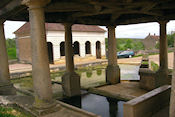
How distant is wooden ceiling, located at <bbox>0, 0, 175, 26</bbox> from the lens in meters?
5.87

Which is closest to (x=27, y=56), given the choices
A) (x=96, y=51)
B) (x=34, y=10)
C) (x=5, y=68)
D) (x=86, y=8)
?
(x=96, y=51)

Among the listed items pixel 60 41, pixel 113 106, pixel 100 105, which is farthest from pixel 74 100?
pixel 60 41

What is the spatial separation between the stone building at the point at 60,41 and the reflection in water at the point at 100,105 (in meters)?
15.0

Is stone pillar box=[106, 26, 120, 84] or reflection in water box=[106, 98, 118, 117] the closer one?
reflection in water box=[106, 98, 118, 117]

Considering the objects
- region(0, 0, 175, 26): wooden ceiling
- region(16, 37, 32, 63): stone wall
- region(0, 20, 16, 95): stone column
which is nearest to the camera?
region(0, 0, 175, 26): wooden ceiling

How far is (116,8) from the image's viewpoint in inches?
268

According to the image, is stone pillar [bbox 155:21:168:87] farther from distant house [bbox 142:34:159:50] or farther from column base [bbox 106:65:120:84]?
distant house [bbox 142:34:159:50]

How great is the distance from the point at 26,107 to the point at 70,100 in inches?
130

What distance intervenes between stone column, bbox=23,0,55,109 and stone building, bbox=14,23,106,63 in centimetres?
1769

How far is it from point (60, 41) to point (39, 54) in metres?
18.7

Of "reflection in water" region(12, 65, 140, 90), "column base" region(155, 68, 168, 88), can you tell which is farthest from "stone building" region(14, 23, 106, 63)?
"column base" region(155, 68, 168, 88)

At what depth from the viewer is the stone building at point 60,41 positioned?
2227cm

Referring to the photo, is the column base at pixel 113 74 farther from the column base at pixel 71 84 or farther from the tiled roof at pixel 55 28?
the tiled roof at pixel 55 28

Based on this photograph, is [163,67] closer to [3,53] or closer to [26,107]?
[26,107]
